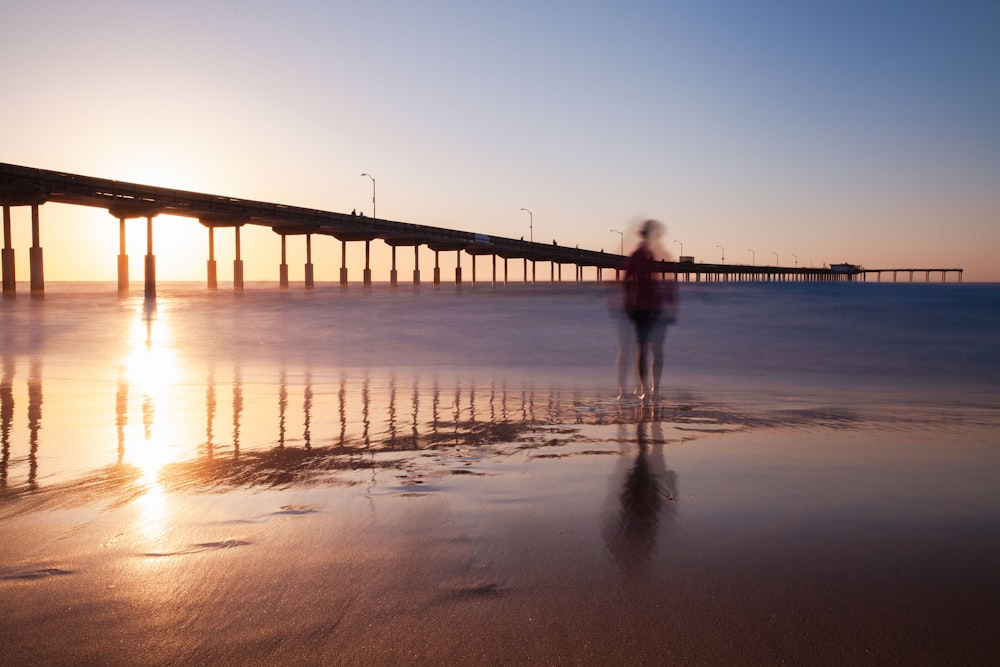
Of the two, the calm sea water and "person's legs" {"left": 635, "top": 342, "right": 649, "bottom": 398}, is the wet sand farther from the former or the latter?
"person's legs" {"left": 635, "top": 342, "right": 649, "bottom": 398}

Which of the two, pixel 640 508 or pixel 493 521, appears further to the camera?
pixel 640 508

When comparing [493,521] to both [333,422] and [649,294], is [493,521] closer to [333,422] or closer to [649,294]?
[333,422]

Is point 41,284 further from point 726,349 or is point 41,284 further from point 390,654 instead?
point 390,654

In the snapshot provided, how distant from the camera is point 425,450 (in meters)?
5.73

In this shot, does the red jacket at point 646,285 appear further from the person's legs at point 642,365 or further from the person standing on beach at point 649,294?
the person's legs at point 642,365

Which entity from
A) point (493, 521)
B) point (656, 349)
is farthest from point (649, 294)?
point (493, 521)

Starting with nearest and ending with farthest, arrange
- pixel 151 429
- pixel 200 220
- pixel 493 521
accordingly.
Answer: pixel 493 521 → pixel 151 429 → pixel 200 220

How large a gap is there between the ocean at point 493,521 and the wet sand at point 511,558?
0.05 ft

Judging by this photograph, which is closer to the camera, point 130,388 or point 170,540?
point 170,540

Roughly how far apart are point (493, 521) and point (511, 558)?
0.57 meters

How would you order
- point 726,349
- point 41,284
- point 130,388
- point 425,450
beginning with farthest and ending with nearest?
point 41,284 < point 726,349 < point 130,388 < point 425,450

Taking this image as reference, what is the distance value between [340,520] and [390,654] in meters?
1.53

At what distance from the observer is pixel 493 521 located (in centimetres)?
377

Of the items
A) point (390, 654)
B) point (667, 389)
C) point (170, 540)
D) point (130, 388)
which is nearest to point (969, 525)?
point (390, 654)
